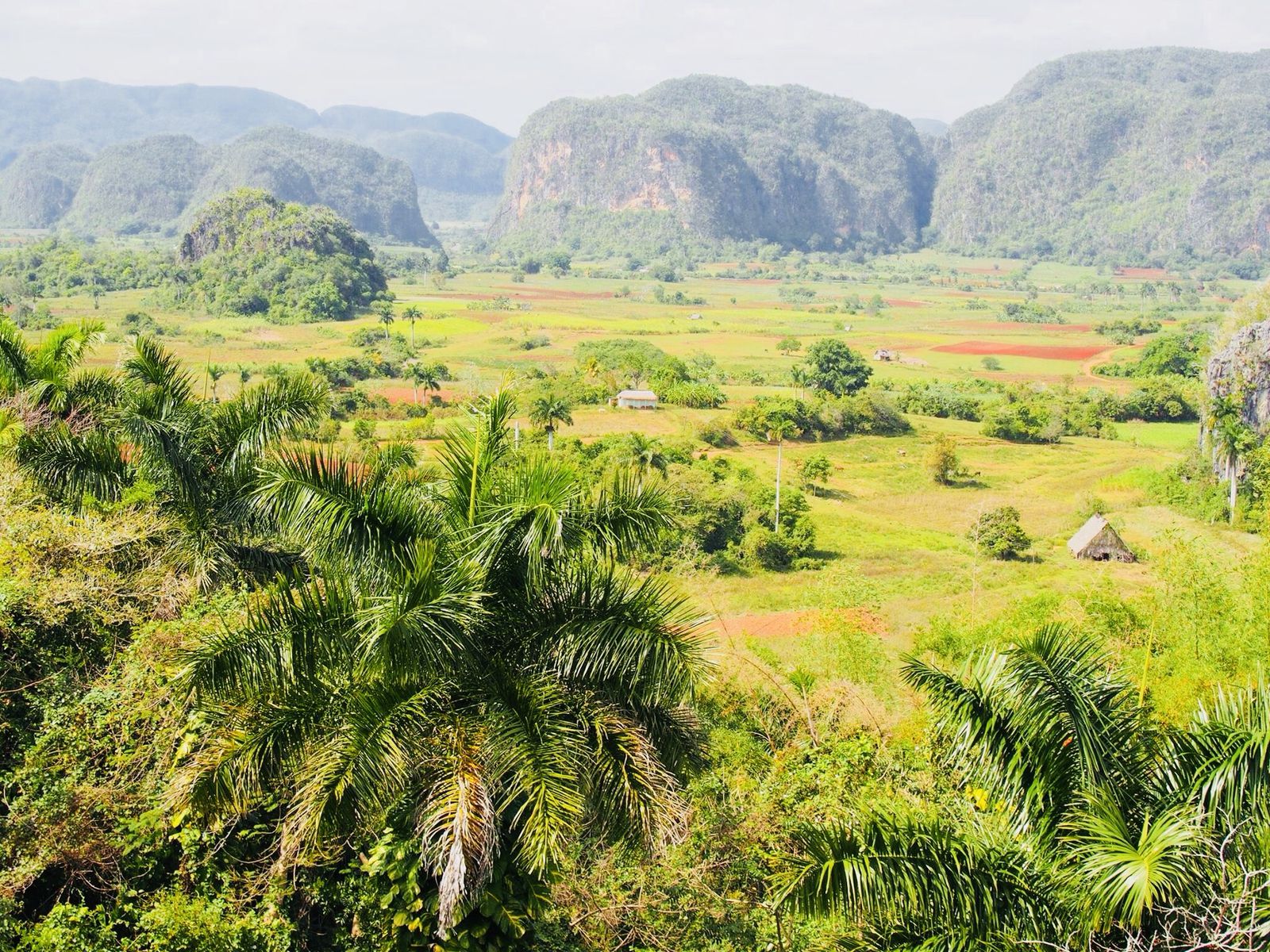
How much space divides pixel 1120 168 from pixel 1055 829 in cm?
16790

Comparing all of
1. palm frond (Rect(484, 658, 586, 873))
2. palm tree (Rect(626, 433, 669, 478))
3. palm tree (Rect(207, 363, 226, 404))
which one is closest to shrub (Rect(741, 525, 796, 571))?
palm tree (Rect(626, 433, 669, 478))

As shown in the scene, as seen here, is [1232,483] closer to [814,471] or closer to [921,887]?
[814,471]

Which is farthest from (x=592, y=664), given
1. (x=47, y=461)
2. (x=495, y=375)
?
(x=495, y=375)

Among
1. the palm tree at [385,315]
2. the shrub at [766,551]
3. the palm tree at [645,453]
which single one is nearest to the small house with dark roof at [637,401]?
the palm tree at [645,453]

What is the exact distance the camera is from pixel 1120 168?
153125 mm

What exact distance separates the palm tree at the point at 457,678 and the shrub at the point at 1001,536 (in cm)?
2055

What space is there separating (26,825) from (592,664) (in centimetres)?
289

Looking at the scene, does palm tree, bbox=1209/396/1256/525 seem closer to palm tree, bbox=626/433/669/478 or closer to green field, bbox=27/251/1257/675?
green field, bbox=27/251/1257/675

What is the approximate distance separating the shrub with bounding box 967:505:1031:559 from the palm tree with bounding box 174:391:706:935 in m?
20.5

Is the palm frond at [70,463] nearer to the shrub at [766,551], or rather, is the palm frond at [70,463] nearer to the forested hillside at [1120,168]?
the shrub at [766,551]

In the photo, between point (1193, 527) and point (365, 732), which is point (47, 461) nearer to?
point (365, 732)

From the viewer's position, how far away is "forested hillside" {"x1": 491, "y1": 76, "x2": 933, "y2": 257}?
146 meters

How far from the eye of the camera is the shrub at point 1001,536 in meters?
24.7

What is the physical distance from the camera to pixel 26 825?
5383 mm
